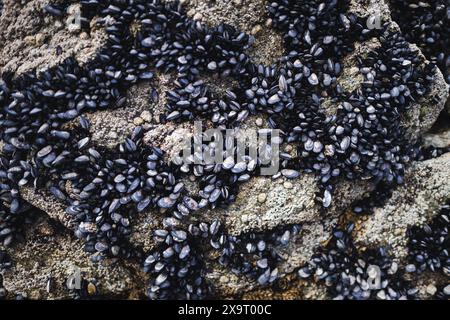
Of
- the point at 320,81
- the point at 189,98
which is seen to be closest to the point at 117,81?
the point at 189,98

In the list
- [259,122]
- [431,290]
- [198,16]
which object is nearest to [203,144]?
[259,122]

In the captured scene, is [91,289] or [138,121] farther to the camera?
[91,289]

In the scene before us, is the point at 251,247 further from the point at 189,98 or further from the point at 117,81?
the point at 117,81

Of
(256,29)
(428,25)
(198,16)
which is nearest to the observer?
(198,16)

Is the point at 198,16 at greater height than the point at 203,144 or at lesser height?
greater

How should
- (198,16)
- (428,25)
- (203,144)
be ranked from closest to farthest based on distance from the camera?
(203,144), (198,16), (428,25)

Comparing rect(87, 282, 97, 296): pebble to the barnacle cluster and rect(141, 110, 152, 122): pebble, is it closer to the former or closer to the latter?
the barnacle cluster

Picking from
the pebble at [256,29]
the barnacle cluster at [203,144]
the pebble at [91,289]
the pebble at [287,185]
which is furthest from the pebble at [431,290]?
the pebble at [91,289]

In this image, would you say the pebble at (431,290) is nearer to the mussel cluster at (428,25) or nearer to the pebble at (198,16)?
the mussel cluster at (428,25)

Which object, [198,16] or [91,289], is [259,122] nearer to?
[198,16]
